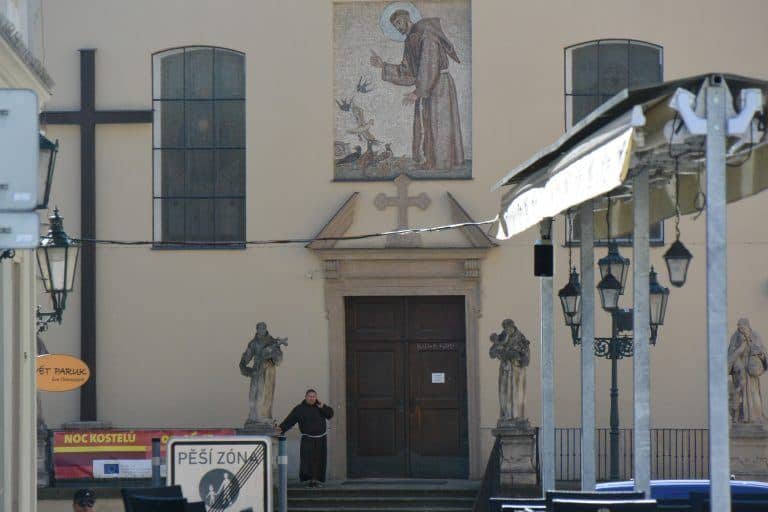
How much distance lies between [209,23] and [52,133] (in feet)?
10.3

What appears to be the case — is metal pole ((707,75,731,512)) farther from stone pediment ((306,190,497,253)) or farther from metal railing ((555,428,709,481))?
stone pediment ((306,190,497,253))

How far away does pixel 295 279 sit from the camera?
24.5 m

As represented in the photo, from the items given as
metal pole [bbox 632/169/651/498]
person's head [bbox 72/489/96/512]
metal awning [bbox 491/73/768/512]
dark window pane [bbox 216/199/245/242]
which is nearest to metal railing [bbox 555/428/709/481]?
dark window pane [bbox 216/199/245/242]

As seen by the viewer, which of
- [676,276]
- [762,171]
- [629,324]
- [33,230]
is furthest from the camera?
[629,324]

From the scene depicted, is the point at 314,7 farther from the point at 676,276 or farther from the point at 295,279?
the point at 676,276

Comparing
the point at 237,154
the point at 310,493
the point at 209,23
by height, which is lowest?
the point at 310,493

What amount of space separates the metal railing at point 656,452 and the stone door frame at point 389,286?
149 centimetres

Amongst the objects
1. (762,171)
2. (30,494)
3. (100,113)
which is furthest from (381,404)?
(762,171)

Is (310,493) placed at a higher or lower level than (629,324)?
lower

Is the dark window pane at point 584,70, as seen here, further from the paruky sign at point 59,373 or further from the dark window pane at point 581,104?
the paruky sign at point 59,373

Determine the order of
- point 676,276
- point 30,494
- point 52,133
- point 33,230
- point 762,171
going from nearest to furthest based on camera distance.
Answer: point 33,230 → point 762,171 → point 676,276 → point 30,494 → point 52,133

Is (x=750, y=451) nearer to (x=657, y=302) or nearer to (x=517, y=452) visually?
(x=517, y=452)

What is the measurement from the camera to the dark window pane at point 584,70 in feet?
80.0

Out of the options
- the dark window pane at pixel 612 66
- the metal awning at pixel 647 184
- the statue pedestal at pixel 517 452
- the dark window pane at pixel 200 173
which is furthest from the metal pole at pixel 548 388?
the dark window pane at pixel 200 173
